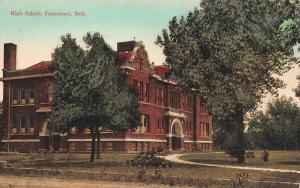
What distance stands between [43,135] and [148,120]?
34.8 ft

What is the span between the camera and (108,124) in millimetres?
31344

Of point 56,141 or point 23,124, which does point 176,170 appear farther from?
point 23,124

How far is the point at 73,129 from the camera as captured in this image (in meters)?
51.2

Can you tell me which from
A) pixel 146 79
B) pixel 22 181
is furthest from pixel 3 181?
pixel 146 79

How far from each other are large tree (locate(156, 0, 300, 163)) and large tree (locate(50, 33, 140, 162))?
15.5 feet

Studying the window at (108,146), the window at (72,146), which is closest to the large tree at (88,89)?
the window at (108,146)

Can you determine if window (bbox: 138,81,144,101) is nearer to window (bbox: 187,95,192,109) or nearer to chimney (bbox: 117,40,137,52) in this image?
chimney (bbox: 117,40,137,52)

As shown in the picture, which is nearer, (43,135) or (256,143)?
(43,135)

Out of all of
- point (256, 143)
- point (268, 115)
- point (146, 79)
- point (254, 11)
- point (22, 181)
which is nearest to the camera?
point (22, 181)

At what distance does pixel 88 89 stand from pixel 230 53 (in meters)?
8.63

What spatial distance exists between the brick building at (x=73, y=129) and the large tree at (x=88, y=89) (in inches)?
649

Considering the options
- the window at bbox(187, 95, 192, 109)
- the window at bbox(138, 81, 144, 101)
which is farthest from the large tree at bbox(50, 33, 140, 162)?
the window at bbox(187, 95, 192, 109)

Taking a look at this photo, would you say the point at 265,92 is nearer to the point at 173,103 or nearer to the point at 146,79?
the point at 146,79

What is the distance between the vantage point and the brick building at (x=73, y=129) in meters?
49.2
